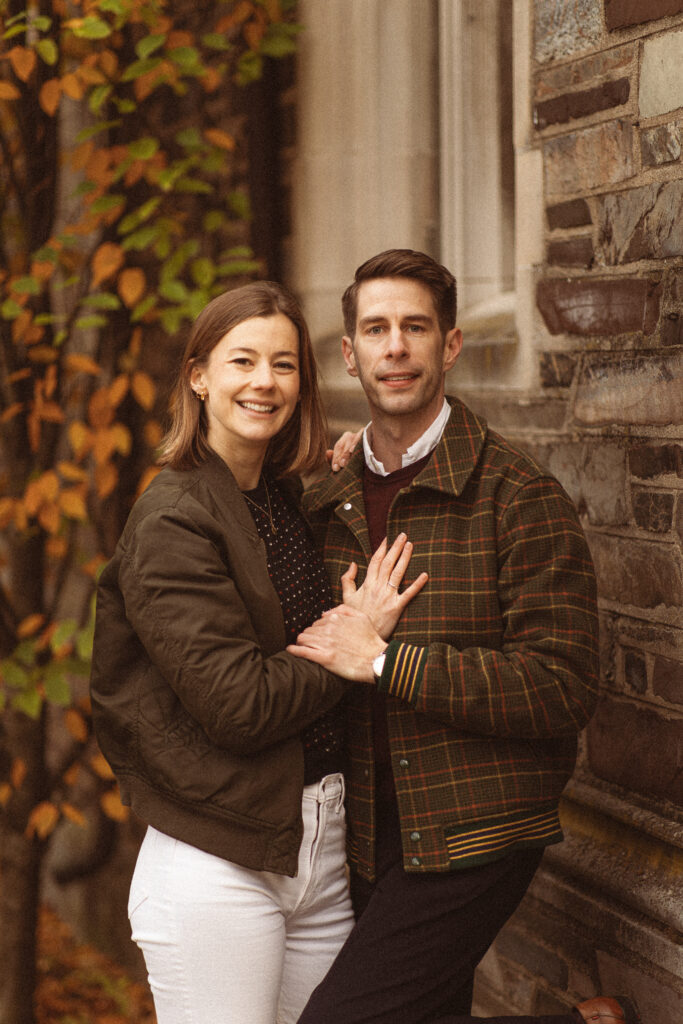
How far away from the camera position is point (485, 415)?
2.87m

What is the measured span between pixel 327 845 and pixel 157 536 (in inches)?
27.6

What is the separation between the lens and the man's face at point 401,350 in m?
2.14

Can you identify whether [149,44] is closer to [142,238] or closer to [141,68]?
[141,68]

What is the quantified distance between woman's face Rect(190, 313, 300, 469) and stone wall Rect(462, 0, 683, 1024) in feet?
2.59

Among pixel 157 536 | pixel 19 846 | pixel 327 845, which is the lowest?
pixel 19 846

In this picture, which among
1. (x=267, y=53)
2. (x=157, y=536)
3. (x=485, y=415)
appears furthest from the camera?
(x=267, y=53)

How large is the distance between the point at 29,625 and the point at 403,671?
1999 mm

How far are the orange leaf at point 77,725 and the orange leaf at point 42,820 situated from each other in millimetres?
243

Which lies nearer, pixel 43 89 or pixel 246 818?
pixel 246 818

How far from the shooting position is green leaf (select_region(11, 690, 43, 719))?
11.1ft

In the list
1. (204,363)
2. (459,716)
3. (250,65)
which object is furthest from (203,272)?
(459,716)

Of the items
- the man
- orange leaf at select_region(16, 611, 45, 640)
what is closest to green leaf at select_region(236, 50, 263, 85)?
the man

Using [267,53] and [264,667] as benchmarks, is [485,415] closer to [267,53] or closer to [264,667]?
[264,667]

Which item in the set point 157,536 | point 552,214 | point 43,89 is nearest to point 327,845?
point 157,536
